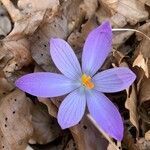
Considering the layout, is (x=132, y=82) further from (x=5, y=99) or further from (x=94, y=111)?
(x=5, y=99)

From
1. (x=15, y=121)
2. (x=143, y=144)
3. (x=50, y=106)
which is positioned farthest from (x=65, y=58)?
(x=143, y=144)

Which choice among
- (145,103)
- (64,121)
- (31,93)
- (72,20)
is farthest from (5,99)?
(145,103)

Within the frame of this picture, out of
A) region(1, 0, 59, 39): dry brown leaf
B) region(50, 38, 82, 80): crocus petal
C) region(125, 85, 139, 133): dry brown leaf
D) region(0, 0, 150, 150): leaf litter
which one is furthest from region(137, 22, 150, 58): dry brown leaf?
region(1, 0, 59, 39): dry brown leaf

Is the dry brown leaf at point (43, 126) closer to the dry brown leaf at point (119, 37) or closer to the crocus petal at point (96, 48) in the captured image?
the crocus petal at point (96, 48)

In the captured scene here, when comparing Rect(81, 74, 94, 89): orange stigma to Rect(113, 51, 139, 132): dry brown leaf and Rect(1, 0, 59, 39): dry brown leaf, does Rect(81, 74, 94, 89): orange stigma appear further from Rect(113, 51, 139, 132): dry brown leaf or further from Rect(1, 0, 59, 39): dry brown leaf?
Rect(1, 0, 59, 39): dry brown leaf

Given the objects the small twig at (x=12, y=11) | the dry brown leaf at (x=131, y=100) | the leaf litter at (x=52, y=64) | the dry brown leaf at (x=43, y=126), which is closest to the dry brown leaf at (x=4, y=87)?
the leaf litter at (x=52, y=64)
